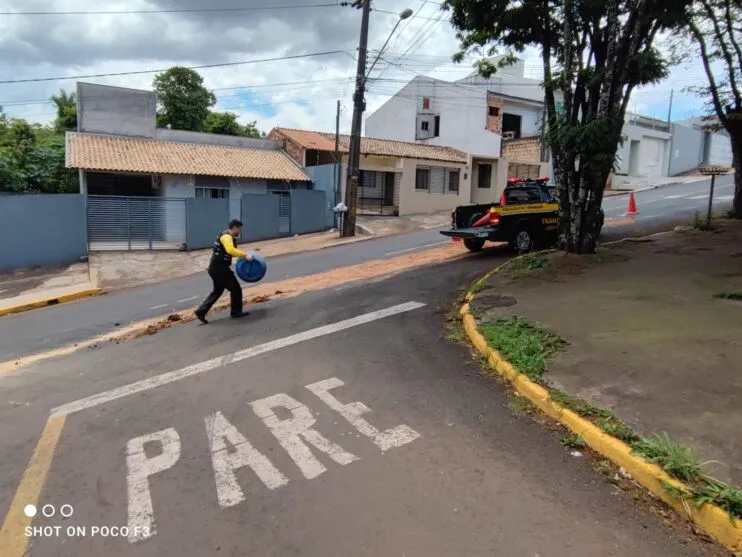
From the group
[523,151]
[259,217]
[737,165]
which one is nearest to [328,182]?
[259,217]

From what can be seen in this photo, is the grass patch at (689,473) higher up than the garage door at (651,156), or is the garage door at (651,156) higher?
the garage door at (651,156)

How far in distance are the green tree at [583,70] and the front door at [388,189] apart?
17.2m

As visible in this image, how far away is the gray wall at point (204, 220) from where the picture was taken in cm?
2075

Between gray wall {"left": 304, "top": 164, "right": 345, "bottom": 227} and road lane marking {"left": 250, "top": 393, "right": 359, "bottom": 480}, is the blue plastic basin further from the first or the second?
gray wall {"left": 304, "top": 164, "right": 345, "bottom": 227}

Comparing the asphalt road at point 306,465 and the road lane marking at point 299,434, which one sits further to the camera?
the road lane marking at point 299,434

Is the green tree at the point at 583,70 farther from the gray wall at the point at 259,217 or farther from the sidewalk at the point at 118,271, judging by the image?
the gray wall at the point at 259,217

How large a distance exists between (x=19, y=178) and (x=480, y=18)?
22.5 metres

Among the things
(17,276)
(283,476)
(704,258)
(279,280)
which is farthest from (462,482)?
(17,276)

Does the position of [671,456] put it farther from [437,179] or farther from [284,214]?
[437,179]

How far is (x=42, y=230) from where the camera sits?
59.4ft

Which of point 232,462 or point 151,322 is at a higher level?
point 232,462

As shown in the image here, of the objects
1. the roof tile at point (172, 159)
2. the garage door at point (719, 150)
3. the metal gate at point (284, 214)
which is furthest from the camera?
the garage door at point (719, 150)

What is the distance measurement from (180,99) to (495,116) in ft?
77.5

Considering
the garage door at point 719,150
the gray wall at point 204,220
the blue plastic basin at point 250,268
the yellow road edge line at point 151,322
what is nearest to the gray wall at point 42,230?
the gray wall at point 204,220
